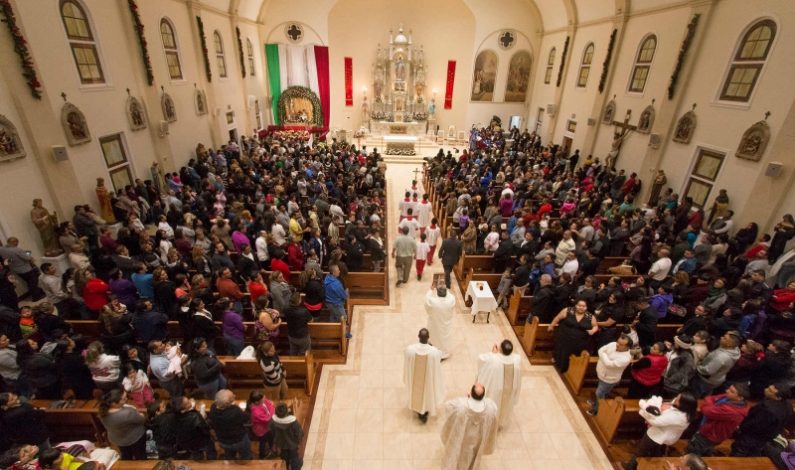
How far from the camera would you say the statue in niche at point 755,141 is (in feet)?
28.6

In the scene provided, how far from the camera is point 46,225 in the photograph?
7547mm

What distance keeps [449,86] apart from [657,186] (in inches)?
592

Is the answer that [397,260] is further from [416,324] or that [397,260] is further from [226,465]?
[226,465]

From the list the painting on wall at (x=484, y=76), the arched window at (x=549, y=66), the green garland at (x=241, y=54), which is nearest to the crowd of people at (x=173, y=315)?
the green garland at (x=241, y=54)

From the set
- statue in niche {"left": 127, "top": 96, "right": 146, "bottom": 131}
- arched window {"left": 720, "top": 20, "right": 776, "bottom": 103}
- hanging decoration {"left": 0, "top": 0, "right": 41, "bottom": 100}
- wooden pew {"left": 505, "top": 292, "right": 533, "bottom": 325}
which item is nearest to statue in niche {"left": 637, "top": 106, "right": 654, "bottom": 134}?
arched window {"left": 720, "top": 20, "right": 776, "bottom": 103}

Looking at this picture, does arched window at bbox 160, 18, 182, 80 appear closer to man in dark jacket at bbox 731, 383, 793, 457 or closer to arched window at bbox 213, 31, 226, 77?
arched window at bbox 213, 31, 226, 77

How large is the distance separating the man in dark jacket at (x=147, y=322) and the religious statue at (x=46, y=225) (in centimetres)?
415

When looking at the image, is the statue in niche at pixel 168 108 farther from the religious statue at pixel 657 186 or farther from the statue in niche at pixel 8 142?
the religious statue at pixel 657 186

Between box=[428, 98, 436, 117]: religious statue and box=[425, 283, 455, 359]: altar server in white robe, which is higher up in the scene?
box=[428, 98, 436, 117]: religious statue

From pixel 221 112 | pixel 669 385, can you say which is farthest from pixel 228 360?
pixel 221 112

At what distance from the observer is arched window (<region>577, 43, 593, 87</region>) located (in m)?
16.7

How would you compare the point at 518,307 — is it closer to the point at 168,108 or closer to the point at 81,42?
the point at 81,42

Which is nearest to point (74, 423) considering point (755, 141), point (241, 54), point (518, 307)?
point (518, 307)

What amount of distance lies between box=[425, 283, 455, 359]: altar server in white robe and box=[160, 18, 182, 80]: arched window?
12126 mm
